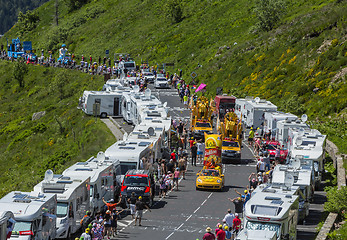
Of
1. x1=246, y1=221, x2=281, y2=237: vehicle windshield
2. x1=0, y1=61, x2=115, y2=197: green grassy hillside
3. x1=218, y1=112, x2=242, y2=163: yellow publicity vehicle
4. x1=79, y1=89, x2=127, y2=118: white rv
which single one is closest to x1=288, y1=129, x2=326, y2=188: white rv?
x1=218, y1=112, x2=242, y2=163: yellow publicity vehicle

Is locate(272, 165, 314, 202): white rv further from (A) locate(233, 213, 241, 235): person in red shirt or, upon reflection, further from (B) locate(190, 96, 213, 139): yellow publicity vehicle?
(B) locate(190, 96, 213, 139): yellow publicity vehicle

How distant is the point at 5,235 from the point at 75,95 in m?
69.8

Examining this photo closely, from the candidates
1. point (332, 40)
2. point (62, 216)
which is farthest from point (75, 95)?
point (62, 216)

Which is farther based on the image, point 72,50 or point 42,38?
point 42,38

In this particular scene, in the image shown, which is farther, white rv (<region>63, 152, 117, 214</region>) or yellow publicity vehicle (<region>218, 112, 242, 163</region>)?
yellow publicity vehicle (<region>218, 112, 242, 163</region>)

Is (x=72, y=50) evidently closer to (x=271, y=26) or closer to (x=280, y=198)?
(x=271, y=26)

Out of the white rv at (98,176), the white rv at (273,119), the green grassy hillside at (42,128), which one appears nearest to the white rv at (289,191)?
the white rv at (98,176)

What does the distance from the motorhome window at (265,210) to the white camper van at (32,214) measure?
864cm

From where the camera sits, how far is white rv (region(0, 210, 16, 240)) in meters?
25.5

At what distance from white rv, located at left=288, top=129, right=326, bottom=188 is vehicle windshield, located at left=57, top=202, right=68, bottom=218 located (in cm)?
1565

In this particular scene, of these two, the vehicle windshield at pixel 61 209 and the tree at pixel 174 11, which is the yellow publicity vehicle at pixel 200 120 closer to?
the vehicle windshield at pixel 61 209

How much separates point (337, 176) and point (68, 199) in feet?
58.1

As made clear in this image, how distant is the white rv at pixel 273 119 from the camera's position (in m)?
52.8

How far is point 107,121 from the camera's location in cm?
6731
